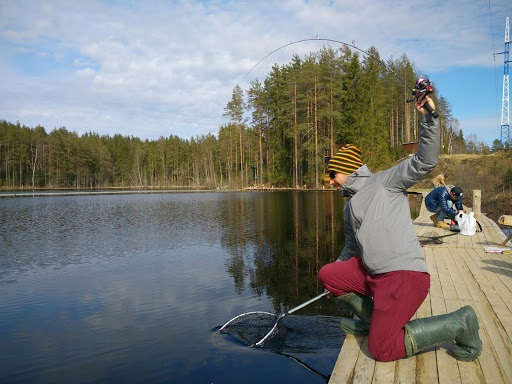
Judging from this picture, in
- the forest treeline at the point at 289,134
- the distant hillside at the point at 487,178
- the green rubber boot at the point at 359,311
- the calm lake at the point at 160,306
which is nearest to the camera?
the green rubber boot at the point at 359,311

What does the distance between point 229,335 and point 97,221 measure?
53.9ft

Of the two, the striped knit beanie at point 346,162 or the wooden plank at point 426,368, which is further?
the striped knit beanie at point 346,162

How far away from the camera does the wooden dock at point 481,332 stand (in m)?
2.94

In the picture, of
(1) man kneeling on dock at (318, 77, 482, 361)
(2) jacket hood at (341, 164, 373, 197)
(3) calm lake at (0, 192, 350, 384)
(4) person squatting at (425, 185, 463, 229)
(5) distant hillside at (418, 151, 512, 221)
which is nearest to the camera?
(1) man kneeling on dock at (318, 77, 482, 361)

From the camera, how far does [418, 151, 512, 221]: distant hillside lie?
2268 centimetres

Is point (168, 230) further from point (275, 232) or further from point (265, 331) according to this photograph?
point (265, 331)

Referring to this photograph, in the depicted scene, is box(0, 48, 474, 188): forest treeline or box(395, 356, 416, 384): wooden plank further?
box(0, 48, 474, 188): forest treeline

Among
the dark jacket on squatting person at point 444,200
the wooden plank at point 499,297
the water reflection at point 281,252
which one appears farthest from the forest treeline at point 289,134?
the wooden plank at point 499,297

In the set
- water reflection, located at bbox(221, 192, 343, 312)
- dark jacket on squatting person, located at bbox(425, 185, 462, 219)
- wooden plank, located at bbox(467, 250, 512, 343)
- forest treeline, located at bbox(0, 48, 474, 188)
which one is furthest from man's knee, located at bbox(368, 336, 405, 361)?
forest treeline, located at bbox(0, 48, 474, 188)

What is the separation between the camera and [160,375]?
4535 mm

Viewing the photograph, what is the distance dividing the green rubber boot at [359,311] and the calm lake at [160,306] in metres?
0.96

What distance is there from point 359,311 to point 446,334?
839mm

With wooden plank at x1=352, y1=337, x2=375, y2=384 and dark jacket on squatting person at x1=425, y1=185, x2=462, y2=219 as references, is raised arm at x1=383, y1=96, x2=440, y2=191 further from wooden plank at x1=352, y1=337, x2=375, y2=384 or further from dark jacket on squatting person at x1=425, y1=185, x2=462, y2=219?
dark jacket on squatting person at x1=425, y1=185, x2=462, y2=219

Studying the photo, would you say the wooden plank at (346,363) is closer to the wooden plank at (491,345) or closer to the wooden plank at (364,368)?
the wooden plank at (364,368)
